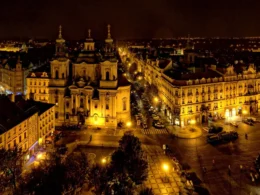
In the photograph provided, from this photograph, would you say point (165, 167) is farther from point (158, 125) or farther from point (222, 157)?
point (158, 125)

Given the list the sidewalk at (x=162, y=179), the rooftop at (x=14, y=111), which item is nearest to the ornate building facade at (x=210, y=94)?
the sidewalk at (x=162, y=179)

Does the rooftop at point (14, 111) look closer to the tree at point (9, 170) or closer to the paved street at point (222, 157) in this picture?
the tree at point (9, 170)

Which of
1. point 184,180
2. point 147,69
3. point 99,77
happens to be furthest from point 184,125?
point 147,69

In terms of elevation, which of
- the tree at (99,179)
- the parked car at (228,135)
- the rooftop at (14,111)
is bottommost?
the tree at (99,179)

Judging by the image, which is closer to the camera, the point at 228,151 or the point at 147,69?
the point at 228,151

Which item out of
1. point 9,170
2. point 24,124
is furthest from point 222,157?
point 9,170

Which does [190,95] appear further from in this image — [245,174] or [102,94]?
[245,174]

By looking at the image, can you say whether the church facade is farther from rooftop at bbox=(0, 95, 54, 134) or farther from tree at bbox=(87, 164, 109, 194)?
tree at bbox=(87, 164, 109, 194)
